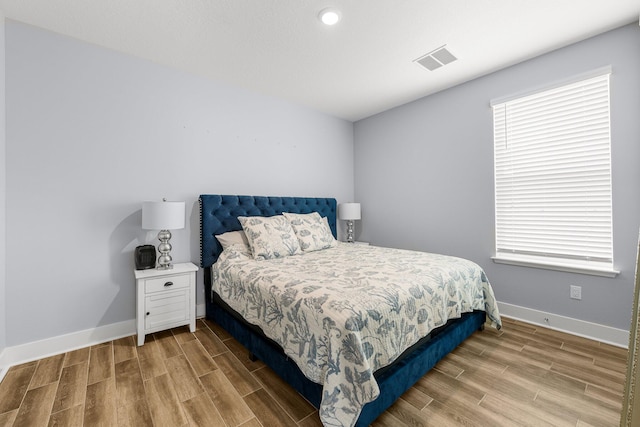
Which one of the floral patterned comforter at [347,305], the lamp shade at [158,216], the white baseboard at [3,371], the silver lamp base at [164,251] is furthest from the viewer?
the silver lamp base at [164,251]

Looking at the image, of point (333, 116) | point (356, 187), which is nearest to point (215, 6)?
point (333, 116)

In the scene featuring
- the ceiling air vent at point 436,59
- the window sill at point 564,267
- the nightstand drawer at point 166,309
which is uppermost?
the ceiling air vent at point 436,59

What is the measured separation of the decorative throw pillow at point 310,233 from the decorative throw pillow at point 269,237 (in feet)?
0.38

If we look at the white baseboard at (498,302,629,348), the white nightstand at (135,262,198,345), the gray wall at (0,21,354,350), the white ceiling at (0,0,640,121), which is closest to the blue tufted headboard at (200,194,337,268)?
the gray wall at (0,21,354,350)

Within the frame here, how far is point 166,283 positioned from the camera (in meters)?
2.44

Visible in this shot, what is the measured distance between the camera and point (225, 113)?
3168 millimetres

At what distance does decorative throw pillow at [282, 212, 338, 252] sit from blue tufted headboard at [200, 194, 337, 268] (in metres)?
0.26

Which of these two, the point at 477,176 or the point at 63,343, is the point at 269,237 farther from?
the point at 477,176

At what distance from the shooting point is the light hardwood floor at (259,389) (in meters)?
1.52

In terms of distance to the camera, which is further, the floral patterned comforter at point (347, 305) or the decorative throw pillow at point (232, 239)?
the decorative throw pillow at point (232, 239)

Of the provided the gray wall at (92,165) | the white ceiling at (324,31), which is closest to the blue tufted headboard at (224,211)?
the gray wall at (92,165)

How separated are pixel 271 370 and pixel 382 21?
2849 millimetres

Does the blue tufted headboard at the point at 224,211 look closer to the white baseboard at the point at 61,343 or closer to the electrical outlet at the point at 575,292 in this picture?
the white baseboard at the point at 61,343

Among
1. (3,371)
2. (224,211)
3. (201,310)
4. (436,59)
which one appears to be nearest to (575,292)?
(436,59)
